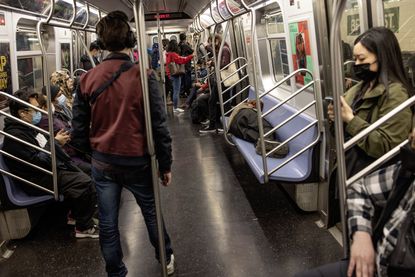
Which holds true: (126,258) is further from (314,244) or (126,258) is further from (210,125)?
(210,125)

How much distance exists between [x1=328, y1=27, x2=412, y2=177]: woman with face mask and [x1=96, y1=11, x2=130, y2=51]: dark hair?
1.29 metres

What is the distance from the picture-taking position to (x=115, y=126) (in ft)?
7.82

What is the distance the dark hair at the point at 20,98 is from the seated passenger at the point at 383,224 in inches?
110

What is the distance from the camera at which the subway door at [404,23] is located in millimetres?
2564

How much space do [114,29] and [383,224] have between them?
5.68 ft

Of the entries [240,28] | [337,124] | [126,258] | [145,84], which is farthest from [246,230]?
[240,28]

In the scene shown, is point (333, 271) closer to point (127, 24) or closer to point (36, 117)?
point (127, 24)

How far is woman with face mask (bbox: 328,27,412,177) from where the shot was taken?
2.18 metres

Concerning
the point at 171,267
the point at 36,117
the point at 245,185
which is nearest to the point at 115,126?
the point at 171,267

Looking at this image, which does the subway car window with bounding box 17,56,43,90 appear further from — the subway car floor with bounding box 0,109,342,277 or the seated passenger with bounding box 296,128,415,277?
the seated passenger with bounding box 296,128,415,277

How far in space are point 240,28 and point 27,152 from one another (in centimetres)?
534

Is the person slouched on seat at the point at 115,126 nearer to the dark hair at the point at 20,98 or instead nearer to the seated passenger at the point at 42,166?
the seated passenger at the point at 42,166

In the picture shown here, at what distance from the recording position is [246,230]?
365 centimetres

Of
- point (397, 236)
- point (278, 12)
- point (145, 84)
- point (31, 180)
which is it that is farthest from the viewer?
point (278, 12)
